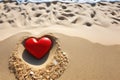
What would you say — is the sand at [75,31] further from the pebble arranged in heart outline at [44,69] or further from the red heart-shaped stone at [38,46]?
the red heart-shaped stone at [38,46]

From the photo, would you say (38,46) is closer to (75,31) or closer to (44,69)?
(44,69)

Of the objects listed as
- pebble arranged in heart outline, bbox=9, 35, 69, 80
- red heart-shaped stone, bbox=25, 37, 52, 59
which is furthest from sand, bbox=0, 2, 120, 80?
red heart-shaped stone, bbox=25, 37, 52, 59

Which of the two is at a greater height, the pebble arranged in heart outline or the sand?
the sand

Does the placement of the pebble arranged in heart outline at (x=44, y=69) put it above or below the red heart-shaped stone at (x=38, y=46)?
below

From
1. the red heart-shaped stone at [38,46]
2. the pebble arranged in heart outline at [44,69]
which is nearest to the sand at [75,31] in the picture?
the pebble arranged in heart outline at [44,69]

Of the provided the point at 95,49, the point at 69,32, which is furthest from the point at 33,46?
the point at 95,49

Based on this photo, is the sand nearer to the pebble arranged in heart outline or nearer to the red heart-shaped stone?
the pebble arranged in heart outline
